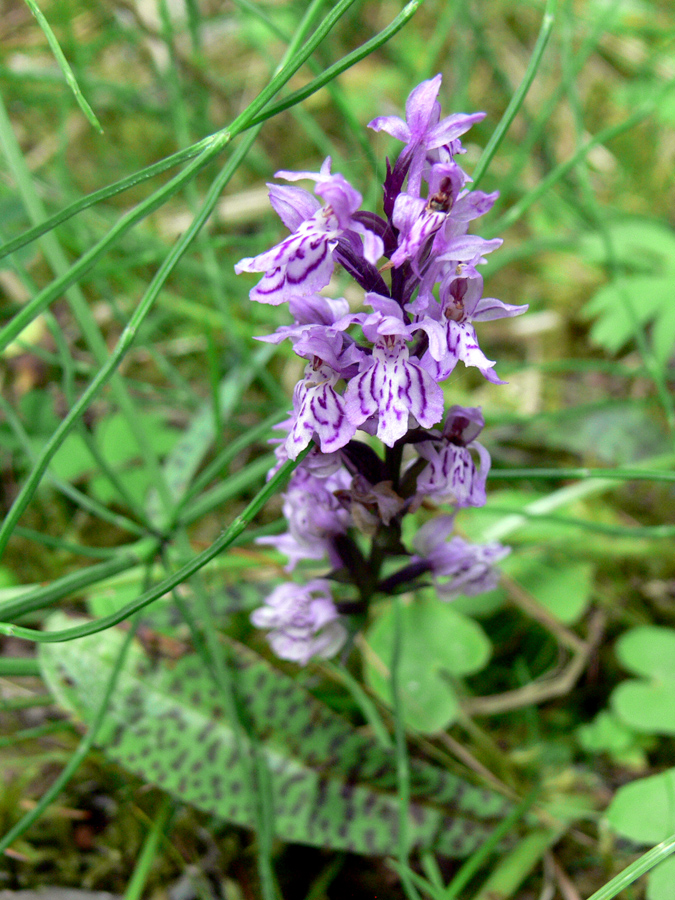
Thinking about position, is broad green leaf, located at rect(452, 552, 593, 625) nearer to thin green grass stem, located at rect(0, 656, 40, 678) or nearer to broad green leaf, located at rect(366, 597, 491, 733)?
broad green leaf, located at rect(366, 597, 491, 733)

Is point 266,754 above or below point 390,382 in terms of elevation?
below


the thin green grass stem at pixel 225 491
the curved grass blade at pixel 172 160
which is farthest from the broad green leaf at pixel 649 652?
the curved grass blade at pixel 172 160

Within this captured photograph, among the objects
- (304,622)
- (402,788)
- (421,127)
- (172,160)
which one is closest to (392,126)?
(421,127)

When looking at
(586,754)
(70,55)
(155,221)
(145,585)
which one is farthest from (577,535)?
(70,55)

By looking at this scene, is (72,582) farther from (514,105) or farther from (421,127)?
(514,105)

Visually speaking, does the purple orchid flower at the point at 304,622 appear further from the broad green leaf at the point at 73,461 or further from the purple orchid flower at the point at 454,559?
the broad green leaf at the point at 73,461

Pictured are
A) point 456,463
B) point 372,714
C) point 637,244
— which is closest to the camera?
point 456,463

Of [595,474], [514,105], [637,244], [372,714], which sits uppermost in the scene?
[637,244]

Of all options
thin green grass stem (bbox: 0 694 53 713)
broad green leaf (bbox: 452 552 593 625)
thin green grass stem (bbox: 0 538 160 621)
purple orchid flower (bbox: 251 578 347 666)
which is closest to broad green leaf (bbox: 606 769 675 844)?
broad green leaf (bbox: 452 552 593 625)
